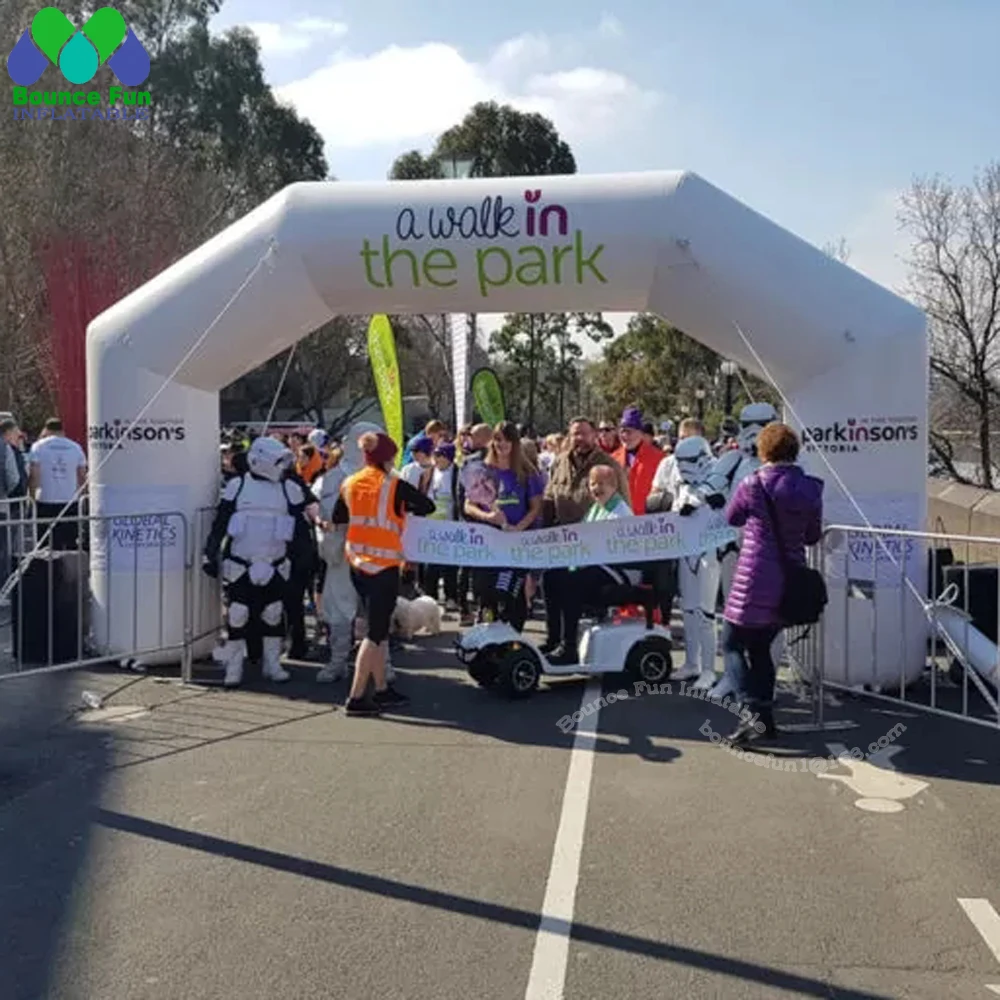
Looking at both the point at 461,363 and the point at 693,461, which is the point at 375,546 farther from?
the point at 461,363

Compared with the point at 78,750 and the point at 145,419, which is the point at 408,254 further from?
the point at 78,750

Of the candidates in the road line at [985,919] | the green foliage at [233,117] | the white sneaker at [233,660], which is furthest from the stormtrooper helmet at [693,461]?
the green foliage at [233,117]

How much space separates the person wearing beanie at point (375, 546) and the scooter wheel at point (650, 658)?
1.70 m

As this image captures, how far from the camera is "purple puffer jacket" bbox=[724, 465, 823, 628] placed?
20.6ft

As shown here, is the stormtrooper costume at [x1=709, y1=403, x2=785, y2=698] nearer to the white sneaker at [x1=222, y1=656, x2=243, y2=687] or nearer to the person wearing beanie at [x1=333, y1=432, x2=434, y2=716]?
the person wearing beanie at [x1=333, y1=432, x2=434, y2=716]

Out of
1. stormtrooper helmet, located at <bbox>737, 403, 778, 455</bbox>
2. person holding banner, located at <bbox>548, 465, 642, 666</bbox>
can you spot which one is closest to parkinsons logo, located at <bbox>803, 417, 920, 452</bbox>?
stormtrooper helmet, located at <bbox>737, 403, 778, 455</bbox>

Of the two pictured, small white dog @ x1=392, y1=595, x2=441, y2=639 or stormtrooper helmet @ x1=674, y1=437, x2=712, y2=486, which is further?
small white dog @ x1=392, y1=595, x2=441, y2=639

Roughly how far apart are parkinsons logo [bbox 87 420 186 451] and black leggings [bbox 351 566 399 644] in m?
2.21

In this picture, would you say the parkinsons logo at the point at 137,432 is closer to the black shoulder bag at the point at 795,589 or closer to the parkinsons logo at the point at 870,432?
the black shoulder bag at the point at 795,589

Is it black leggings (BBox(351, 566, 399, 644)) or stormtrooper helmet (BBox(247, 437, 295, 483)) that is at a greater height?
stormtrooper helmet (BBox(247, 437, 295, 483))

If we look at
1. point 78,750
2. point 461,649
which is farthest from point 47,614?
point 461,649

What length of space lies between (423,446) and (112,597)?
4169 mm

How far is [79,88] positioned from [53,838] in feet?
95.8

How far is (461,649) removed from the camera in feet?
25.4
